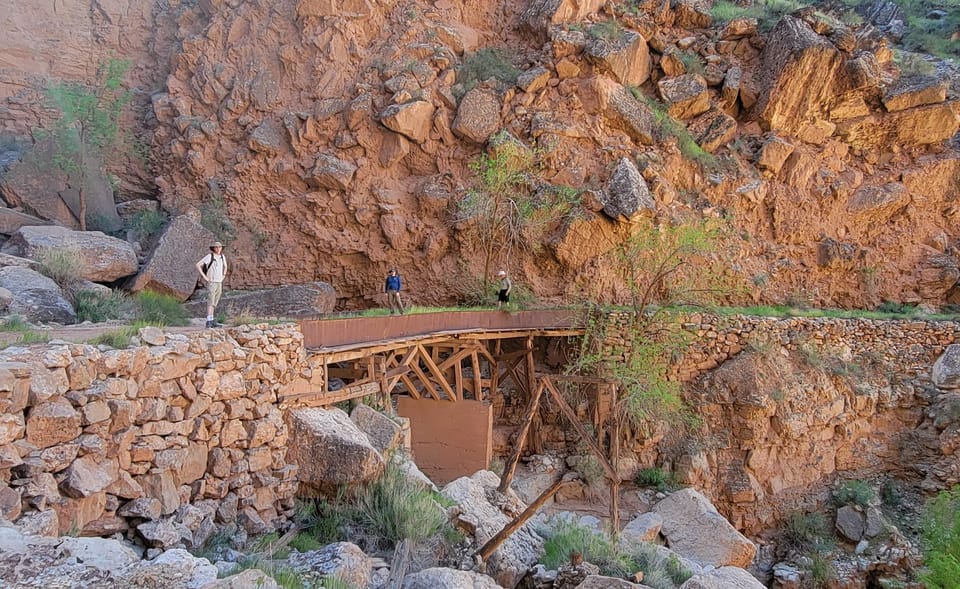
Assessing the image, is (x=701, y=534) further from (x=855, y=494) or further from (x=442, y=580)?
(x=442, y=580)

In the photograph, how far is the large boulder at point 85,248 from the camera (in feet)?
40.6

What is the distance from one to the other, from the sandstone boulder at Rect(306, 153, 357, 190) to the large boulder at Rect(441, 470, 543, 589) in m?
11.3

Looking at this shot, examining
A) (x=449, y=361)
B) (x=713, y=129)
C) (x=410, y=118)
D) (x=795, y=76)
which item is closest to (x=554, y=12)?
(x=410, y=118)

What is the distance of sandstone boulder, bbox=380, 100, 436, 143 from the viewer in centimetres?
1836

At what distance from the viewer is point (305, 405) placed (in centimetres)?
919

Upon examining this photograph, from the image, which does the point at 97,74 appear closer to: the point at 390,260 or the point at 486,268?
the point at 390,260

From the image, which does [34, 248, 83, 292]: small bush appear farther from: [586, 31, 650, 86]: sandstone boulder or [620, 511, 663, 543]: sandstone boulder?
[586, 31, 650, 86]: sandstone boulder

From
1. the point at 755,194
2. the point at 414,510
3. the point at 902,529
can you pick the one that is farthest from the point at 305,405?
the point at 755,194

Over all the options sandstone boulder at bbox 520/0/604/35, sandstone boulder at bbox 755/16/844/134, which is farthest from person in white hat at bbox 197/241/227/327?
sandstone boulder at bbox 755/16/844/134

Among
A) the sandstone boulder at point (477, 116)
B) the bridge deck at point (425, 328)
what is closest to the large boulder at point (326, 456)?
the bridge deck at point (425, 328)

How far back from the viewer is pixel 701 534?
12.2m

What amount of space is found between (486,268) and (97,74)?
50.6 feet

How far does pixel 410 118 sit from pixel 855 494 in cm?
1630

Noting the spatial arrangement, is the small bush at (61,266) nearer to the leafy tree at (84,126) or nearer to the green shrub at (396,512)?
the leafy tree at (84,126)
